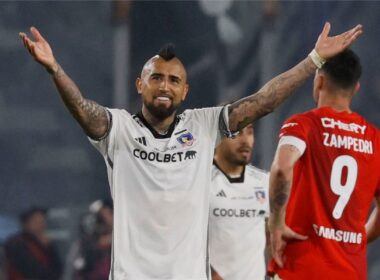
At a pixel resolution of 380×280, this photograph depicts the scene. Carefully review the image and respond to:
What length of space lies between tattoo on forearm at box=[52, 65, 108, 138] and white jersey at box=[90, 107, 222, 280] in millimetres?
69

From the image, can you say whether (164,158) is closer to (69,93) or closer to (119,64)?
(69,93)

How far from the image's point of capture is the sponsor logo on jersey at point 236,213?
22.4 feet

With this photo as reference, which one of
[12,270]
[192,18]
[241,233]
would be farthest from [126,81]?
A: [241,233]

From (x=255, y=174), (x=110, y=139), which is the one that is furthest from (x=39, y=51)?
(x=255, y=174)

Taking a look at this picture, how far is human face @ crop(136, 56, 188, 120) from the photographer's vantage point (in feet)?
17.3

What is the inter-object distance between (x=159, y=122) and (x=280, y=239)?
0.79 metres

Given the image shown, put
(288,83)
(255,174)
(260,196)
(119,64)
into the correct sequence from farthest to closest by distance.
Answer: (119,64) < (255,174) < (260,196) < (288,83)

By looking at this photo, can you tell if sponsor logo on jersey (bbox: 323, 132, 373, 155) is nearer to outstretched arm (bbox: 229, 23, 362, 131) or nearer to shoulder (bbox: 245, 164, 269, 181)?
outstretched arm (bbox: 229, 23, 362, 131)

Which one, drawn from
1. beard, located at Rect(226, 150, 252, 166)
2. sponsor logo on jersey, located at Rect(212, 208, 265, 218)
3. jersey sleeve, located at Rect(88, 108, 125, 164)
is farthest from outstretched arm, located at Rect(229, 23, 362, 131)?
beard, located at Rect(226, 150, 252, 166)

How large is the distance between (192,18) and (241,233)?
4.73 meters

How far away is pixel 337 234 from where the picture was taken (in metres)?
5.36

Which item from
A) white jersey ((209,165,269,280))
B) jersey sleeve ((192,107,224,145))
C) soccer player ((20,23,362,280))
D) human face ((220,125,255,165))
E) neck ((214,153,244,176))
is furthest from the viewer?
neck ((214,153,244,176))

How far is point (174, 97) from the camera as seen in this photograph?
5297 mm

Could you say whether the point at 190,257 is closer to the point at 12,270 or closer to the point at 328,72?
the point at 328,72
